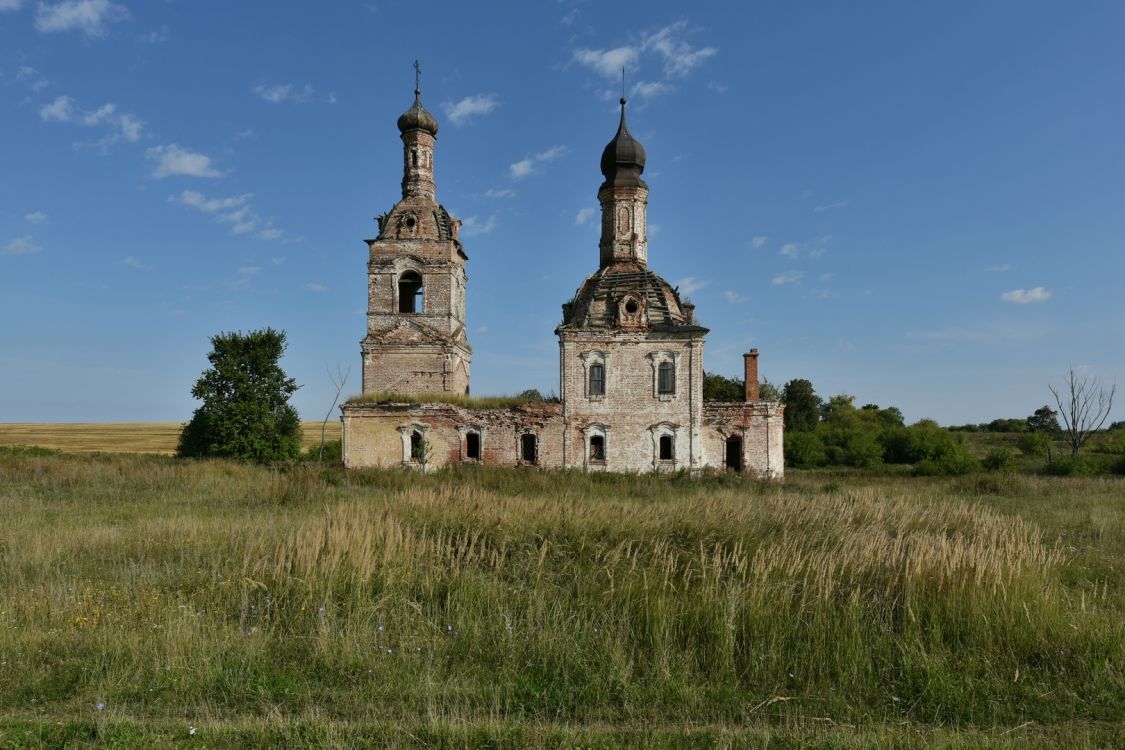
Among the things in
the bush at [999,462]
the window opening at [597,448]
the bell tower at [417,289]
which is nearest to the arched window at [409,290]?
the bell tower at [417,289]

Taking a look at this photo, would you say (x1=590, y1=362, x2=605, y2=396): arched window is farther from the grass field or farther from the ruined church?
the grass field

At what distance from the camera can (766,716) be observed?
14.0 feet

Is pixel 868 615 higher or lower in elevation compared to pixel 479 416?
lower

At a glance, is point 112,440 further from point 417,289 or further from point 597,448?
point 597,448

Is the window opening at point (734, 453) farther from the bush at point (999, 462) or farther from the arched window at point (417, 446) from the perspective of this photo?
the bush at point (999, 462)

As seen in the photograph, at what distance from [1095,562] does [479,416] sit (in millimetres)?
19271

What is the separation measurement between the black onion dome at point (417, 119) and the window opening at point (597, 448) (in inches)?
686

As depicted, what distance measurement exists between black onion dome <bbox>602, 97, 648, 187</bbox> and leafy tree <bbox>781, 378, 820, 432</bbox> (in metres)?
35.6

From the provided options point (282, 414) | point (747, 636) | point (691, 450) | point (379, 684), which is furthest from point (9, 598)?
point (282, 414)

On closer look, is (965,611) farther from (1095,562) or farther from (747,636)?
(1095,562)

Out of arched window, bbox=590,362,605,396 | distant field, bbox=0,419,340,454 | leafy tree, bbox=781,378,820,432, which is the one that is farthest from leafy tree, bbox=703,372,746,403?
distant field, bbox=0,419,340,454

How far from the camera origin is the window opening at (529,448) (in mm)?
24750

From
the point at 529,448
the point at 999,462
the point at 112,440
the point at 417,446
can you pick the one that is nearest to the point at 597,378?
the point at 529,448

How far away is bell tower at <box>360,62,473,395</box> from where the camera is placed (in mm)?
28234
